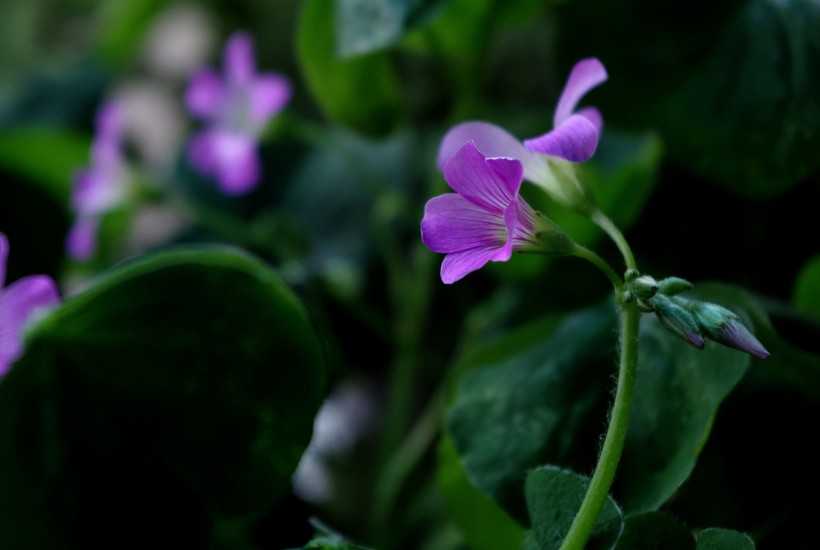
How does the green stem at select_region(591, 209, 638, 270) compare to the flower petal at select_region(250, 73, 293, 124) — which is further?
the flower petal at select_region(250, 73, 293, 124)

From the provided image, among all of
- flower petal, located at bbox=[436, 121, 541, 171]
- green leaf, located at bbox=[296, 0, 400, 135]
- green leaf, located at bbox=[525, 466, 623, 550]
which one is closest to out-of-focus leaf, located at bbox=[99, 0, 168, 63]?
green leaf, located at bbox=[296, 0, 400, 135]

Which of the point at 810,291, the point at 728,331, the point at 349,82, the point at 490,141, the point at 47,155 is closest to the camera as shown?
the point at 728,331

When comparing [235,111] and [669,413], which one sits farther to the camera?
[235,111]

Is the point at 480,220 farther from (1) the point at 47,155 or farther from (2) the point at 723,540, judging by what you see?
(1) the point at 47,155

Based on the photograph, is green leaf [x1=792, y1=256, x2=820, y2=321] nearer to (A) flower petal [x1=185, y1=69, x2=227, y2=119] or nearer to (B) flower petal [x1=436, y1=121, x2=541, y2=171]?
(B) flower petal [x1=436, y1=121, x2=541, y2=171]

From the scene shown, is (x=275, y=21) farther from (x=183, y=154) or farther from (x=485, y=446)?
(x=485, y=446)

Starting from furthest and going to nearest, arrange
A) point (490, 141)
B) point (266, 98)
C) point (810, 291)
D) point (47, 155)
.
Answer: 1. point (47, 155)
2. point (266, 98)
3. point (810, 291)
4. point (490, 141)

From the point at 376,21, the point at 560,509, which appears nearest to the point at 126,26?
the point at 376,21
